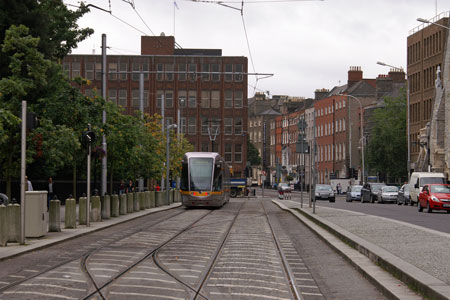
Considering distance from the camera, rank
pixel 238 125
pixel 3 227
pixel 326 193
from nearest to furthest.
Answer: pixel 3 227, pixel 326 193, pixel 238 125

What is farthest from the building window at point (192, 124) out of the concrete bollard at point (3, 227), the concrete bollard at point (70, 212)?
the concrete bollard at point (3, 227)

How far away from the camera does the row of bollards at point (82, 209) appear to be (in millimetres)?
18452

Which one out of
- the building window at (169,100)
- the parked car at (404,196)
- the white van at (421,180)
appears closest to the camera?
the white van at (421,180)

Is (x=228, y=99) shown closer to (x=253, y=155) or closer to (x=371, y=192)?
(x=371, y=192)

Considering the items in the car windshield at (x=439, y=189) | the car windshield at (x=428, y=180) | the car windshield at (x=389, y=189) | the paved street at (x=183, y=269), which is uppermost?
the car windshield at (x=428, y=180)

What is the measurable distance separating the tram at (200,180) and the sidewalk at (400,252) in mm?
20137

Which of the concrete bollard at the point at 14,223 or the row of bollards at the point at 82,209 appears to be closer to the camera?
the row of bollards at the point at 82,209

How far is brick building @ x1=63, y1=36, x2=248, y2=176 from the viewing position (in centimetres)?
11175

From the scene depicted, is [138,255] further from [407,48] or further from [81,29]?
[407,48]

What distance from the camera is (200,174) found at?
44875mm

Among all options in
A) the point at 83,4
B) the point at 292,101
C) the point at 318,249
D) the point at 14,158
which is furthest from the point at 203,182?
the point at 292,101

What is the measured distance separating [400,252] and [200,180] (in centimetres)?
3024

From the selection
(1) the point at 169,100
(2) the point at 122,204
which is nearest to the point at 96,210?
(2) the point at 122,204

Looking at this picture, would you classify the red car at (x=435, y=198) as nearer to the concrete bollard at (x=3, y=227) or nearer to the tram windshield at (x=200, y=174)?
the tram windshield at (x=200, y=174)
